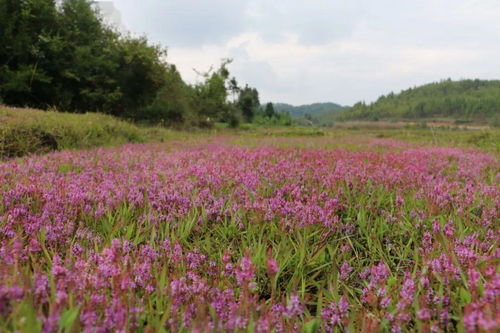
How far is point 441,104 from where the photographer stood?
415ft

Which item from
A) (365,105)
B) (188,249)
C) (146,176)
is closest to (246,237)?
(188,249)

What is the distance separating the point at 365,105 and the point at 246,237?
602 feet

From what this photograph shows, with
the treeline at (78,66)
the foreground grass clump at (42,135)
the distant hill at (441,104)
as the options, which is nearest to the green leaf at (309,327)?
the foreground grass clump at (42,135)

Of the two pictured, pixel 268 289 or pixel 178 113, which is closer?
pixel 268 289

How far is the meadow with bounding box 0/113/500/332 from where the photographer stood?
3.64ft

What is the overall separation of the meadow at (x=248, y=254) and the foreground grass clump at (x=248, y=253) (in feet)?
0.04

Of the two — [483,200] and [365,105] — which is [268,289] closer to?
[483,200]

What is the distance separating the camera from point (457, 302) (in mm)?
1379

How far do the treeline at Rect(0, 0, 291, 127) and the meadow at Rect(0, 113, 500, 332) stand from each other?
14.4 metres

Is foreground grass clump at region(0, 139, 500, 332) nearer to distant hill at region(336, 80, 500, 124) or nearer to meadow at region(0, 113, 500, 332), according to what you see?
meadow at region(0, 113, 500, 332)

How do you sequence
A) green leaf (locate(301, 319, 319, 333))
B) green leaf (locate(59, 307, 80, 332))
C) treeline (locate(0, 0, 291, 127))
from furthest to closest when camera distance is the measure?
treeline (locate(0, 0, 291, 127)) → green leaf (locate(301, 319, 319, 333)) → green leaf (locate(59, 307, 80, 332))

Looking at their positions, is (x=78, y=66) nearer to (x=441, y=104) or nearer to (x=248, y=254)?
(x=248, y=254)

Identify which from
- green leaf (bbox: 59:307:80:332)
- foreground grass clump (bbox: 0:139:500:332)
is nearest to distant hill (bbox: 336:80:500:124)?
foreground grass clump (bbox: 0:139:500:332)

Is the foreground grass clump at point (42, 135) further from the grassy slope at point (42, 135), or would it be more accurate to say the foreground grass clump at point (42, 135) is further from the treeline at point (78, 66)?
the treeline at point (78, 66)
